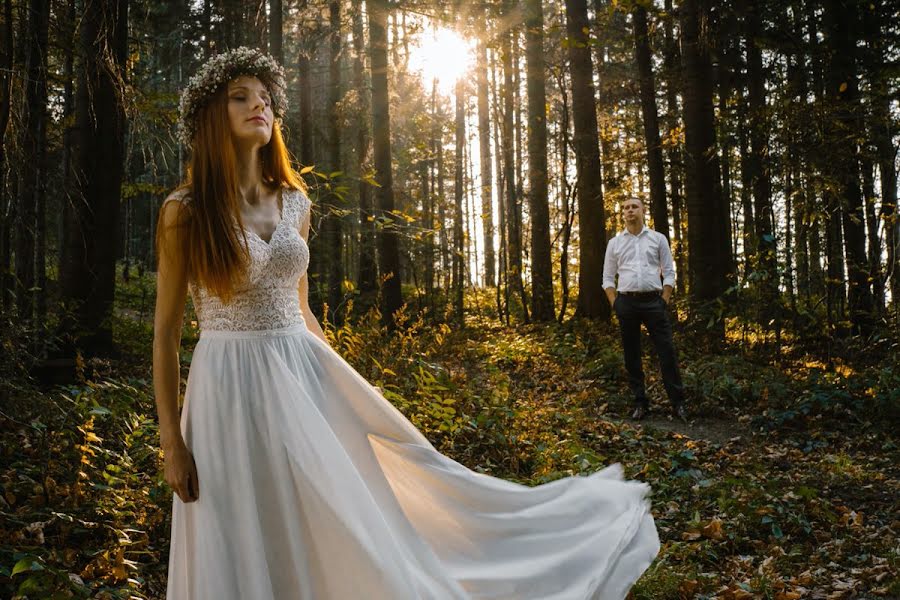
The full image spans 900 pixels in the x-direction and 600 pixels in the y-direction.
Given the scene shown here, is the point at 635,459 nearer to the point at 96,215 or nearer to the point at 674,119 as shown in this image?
the point at 96,215

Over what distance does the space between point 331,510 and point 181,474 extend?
1.80ft

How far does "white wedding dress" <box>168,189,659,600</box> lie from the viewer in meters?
2.39

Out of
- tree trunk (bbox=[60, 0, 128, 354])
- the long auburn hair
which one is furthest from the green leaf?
tree trunk (bbox=[60, 0, 128, 354])

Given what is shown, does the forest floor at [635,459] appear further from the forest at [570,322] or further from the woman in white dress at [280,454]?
the woman in white dress at [280,454]

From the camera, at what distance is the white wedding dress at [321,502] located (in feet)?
7.84

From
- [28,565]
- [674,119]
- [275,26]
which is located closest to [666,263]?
[28,565]

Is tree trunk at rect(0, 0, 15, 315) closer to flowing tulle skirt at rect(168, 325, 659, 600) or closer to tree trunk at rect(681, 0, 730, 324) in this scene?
flowing tulle skirt at rect(168, 325, 659, 600)

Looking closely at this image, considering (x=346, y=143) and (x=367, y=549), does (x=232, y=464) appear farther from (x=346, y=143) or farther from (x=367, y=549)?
(x=346, y=143)

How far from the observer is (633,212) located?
8477 millimetres

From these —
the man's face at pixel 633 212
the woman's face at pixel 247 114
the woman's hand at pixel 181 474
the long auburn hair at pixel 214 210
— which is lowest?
the woman's hand at pixel 181 474

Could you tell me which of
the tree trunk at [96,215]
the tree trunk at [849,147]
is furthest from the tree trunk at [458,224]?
the tree trunk at [96,215]

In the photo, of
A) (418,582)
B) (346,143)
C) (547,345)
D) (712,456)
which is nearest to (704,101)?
(547,345)

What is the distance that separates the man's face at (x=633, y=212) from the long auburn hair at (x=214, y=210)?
21.1 feet

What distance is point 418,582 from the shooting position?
2551mm
